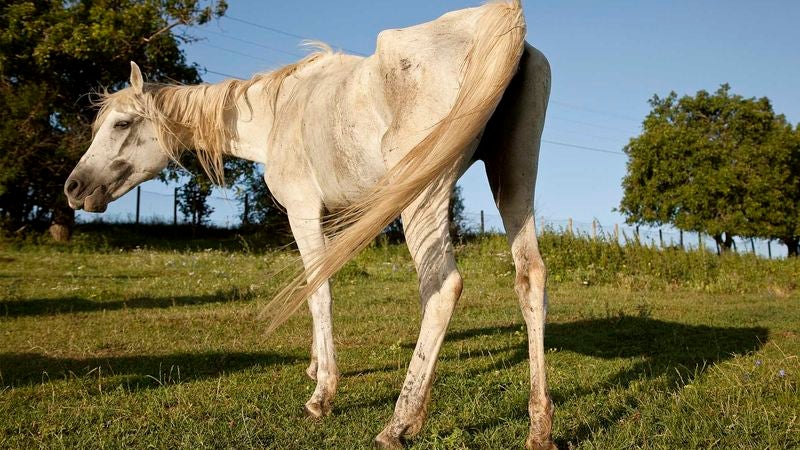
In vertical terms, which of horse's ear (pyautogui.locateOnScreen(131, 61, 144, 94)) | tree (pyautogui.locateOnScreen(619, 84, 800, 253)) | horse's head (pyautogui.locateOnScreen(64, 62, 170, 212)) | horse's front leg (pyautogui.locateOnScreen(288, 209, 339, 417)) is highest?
tree (pyautogui.locateOnScreen(619, 84, 800, 253))

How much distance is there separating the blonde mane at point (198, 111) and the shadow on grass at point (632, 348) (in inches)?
109

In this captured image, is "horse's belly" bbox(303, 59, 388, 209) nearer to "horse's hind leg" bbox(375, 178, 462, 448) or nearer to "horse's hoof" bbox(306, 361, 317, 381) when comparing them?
"horse's hind leg" bbox(375, 178, 462, 448)

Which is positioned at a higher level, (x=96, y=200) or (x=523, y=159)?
(x=523, y=159)

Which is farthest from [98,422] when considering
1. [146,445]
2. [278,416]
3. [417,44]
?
[417,44]

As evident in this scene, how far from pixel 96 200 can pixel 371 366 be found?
266 centimetres

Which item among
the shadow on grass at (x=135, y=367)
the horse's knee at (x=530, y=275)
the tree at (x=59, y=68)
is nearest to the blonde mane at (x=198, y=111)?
the shadow on grass at (x=135, y=367)

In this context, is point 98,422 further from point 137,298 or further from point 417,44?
point 137,298

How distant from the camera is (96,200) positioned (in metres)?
5.57

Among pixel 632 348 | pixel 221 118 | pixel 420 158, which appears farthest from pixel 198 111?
pixel 632 348

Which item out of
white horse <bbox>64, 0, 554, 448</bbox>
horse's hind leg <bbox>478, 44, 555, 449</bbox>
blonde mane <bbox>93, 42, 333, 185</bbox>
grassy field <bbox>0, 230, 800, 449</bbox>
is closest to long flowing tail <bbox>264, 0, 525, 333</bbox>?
white horse <bbox>64, 0, 554, 448</bbox>

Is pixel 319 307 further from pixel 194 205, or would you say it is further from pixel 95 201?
pixel 194 205

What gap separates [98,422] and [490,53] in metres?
2.98

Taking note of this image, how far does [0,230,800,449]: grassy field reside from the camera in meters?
3.60

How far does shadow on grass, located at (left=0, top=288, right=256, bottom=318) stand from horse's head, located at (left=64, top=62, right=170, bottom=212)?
3715 mm
